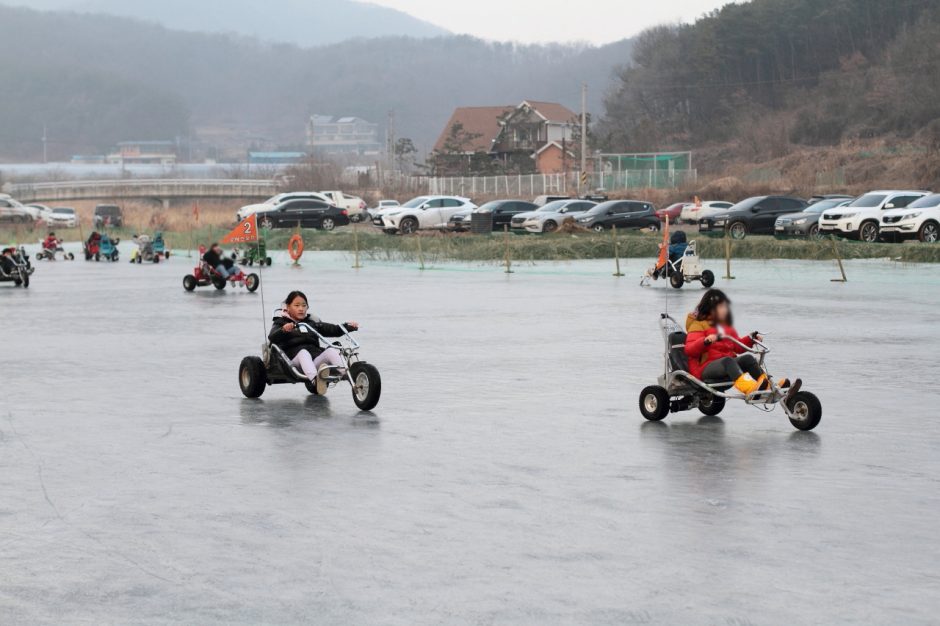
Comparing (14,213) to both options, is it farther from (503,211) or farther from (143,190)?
(503,211)

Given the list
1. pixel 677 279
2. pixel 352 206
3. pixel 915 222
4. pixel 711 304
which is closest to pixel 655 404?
pixel 711 304

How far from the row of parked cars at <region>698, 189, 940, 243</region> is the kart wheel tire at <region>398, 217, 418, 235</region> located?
12.5 m

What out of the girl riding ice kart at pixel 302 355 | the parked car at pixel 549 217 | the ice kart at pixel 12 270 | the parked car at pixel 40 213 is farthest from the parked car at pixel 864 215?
the parked car at pixel 40 213

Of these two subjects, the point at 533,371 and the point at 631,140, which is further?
the point at 631,140

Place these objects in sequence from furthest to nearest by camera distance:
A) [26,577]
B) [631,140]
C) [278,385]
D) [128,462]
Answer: [631,140] < [278,385] < [128,462] < [26,577]

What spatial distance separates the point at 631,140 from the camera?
124125mm

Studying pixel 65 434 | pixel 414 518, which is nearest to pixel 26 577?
pixel 414 518

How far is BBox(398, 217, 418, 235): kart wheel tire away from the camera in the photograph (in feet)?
191

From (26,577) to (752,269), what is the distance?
32.5m

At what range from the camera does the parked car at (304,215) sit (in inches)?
2448

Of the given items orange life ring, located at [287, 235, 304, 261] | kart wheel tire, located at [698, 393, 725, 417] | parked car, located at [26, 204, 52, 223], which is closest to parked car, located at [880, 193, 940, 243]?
orange life ring, located at [287, 235, 304, 261]

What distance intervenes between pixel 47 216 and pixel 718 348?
79137mm

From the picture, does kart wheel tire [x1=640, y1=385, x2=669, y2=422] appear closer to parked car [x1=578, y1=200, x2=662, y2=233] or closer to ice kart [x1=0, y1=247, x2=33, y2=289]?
ice kart [x1=0, y1=247, x2=33, y2=289]

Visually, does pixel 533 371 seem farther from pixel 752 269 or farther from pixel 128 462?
pixel 752 269
